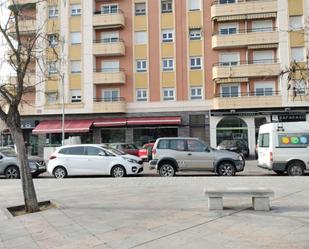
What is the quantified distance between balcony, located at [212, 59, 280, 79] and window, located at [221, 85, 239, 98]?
1201 mm

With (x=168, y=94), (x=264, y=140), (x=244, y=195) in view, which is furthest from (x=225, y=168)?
(x=168, y=94)

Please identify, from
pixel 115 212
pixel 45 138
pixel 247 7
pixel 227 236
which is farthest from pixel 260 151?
pixel 45 138

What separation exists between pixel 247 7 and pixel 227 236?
33.7 m

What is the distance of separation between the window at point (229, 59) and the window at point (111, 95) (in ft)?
32.5

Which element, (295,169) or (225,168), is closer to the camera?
(295,169)

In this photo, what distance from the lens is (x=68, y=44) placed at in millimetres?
40719

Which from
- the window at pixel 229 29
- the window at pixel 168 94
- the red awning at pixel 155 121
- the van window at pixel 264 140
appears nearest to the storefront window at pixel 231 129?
the red awning at pixel 155 121

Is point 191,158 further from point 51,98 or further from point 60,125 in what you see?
point 51,98

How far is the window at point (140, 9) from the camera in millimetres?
40906

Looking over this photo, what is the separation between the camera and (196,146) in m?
19.5

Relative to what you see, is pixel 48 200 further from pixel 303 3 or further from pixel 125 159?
pixel 303 3

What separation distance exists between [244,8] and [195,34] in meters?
4.82

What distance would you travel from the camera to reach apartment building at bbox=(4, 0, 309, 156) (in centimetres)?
3769

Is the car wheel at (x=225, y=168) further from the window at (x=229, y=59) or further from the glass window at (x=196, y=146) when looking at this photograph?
the window at (x=229, y=59)
